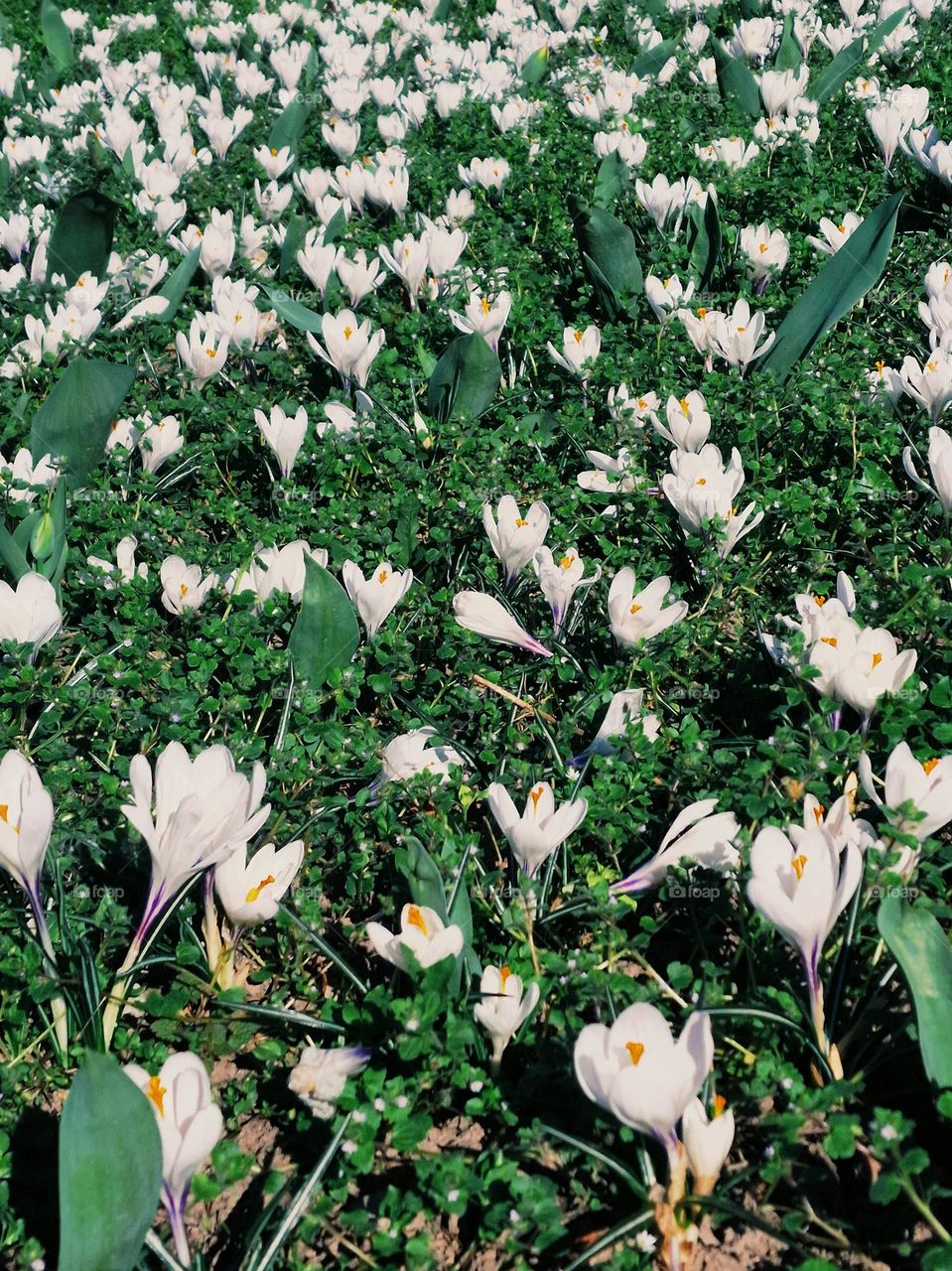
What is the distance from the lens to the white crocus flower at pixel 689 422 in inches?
106

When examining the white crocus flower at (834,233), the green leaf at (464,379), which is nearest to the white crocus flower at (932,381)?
the white crocus flower at (834,233)

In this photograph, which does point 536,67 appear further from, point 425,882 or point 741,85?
point 425,882

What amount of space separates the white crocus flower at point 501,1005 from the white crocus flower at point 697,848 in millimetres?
284

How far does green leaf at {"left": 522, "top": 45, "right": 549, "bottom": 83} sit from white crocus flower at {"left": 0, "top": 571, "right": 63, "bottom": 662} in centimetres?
451

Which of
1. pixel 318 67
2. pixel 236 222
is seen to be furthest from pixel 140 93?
pixel 236 222

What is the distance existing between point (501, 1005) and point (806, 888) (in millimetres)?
440

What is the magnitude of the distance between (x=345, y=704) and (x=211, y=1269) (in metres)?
1.01

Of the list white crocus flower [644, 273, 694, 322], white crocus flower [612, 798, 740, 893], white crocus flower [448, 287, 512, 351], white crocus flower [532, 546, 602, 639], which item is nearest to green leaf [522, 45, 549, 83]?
white crocus flower [644, 273, 694, 322]

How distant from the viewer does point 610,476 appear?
2.75 meters

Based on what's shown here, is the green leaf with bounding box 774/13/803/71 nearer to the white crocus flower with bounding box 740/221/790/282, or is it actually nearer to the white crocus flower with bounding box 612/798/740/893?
the white crocus flower with bounding box 740/221/790/282

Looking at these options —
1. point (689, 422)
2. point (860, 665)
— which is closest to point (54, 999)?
point (860, 665)

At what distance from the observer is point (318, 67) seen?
639 centimetres

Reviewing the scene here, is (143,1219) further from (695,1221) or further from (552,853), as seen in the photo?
(552,853)

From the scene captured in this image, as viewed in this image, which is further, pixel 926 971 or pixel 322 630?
pixel 322 630
